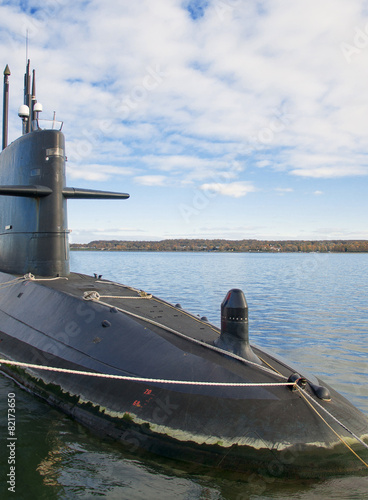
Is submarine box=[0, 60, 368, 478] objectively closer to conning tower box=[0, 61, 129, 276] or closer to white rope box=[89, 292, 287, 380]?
white rope box=[89, 292, 287, 380]

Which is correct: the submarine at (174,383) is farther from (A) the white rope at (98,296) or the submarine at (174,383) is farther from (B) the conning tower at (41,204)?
(B) the conning tower at (41,204)

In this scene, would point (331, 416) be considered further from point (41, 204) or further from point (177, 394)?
point (41, 204)

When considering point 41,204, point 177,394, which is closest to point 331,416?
point 177,394

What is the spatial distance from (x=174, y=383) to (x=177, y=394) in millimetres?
152

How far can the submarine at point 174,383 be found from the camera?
17.2 feet

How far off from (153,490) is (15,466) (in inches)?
78.3

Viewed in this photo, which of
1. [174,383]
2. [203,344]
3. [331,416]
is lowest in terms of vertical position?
[331,416]

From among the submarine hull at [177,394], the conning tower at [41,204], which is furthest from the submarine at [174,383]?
the conning tower at [41,204]

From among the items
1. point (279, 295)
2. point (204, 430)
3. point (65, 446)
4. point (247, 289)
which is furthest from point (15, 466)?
point (247, 289)

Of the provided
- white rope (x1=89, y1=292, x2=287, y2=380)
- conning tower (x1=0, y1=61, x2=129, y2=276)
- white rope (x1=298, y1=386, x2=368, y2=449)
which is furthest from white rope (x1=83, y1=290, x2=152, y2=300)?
white rope (x1=298, y1=386, x2=368, y2=449)

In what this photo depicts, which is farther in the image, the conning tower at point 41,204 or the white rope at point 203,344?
the conning tower at point 41,204

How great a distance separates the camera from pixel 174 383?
5.96m

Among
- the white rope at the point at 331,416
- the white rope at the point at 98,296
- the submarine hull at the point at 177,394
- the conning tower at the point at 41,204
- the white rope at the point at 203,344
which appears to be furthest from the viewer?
the conning tower at the point at 41,204

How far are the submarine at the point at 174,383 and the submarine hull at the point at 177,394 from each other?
0.6 inches
